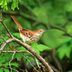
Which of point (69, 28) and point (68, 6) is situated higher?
point (68, 6)

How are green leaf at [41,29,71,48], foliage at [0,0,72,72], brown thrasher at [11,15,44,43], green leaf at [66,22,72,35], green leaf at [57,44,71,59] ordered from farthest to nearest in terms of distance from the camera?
green leaf at [66,22,72,35]
green leaf at [41,29,71,48]
foliage at [0,0,72,72]
green leaf at [57,44,71,59]
brown thrasher at [11,15,44,43]

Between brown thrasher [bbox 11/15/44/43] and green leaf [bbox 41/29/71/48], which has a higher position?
brown thrasher [bbox 11/15/44/43]

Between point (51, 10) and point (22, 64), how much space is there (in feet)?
16.6

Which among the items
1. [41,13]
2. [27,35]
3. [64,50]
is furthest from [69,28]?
[27,35]

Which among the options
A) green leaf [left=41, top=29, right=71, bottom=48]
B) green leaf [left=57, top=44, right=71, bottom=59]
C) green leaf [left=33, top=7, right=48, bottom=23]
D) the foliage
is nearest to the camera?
green leaf [left=57, top=44, right=71, bottom=59]

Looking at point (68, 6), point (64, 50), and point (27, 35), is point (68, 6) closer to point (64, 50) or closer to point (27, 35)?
point (64, 50)

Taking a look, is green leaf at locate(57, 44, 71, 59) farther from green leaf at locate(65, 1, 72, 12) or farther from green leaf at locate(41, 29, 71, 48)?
green leaf at locate(65, 1, 72, 12)

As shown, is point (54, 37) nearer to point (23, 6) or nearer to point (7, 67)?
point (23, 6)

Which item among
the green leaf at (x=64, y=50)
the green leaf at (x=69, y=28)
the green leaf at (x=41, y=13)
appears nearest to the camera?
the green leaf at (x=64, y=50)

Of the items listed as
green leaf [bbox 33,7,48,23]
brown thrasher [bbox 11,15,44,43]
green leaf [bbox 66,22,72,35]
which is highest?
brown thrasher [bbox 11,15,44,43]

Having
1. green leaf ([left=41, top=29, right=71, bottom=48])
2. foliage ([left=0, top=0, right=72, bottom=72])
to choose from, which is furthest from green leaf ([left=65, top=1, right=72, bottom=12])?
green leaf ([left=41, top=29, right=71, bottom=48])

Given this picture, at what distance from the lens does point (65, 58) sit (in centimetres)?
941

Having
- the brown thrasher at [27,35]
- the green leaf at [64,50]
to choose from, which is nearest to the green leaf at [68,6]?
the green leaf at [64,50]

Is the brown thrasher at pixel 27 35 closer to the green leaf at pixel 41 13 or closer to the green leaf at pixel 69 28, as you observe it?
the green leaf at pixel 69 28
